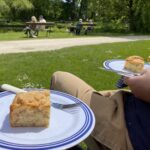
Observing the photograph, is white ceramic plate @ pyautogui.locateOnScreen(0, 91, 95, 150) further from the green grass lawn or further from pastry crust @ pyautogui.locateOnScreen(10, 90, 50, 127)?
the green grass lawn

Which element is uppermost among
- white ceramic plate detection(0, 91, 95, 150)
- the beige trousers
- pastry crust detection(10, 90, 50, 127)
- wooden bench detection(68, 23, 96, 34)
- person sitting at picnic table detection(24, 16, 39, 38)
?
pastry crust detection(10, 90, 50, 127)

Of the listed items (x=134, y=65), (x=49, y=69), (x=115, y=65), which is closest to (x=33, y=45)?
(x=49, y=69)

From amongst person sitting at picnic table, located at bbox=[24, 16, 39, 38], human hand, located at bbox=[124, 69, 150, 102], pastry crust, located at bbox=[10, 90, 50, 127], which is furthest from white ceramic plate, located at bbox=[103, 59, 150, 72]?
person sitting at picnic table, located at bbox=[24, 16, 39, 38]

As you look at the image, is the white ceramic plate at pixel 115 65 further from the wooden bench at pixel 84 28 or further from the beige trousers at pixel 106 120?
the wooden bench at pixel 84 28

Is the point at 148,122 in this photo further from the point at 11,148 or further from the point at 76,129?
the point at 11,148

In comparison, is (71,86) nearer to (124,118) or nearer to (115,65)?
→ (124,118)

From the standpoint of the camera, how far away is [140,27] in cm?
2847

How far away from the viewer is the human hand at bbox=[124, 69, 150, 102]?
2.44m

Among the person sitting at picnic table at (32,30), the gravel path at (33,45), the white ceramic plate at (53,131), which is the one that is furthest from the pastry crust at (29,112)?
the person sitting at picnic table at (32,30)

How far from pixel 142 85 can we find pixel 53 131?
70 centimetres

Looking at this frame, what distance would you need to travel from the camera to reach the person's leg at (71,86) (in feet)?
9.47

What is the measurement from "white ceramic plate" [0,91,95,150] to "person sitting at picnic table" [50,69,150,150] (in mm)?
305

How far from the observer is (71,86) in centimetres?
296

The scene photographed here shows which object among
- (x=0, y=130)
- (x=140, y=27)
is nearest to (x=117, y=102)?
(x=0, y=130)
